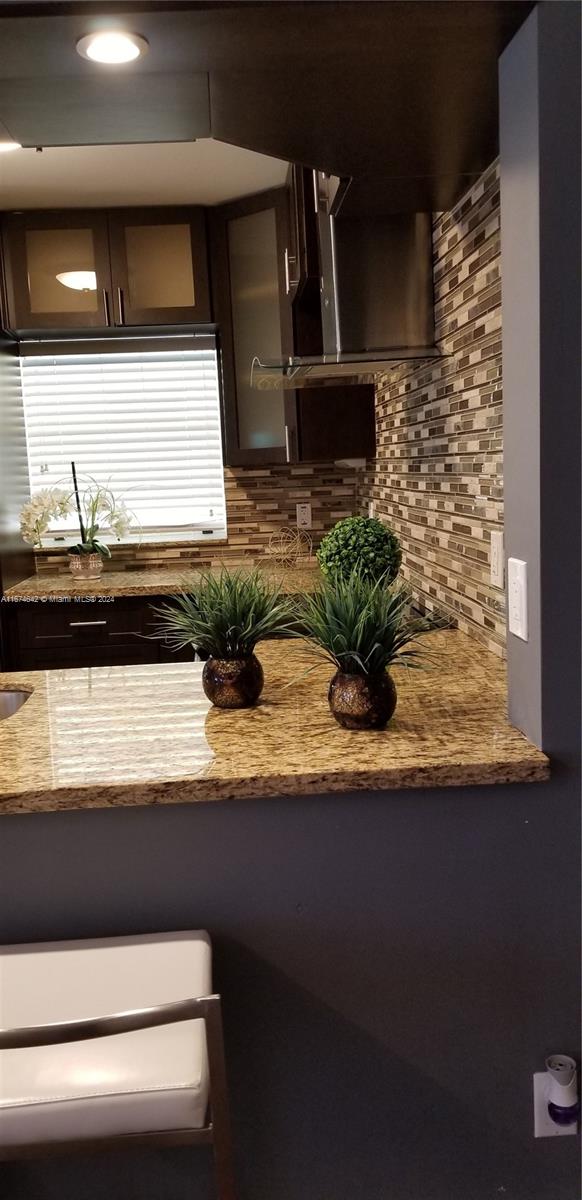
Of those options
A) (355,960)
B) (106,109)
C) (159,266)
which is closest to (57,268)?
(159,266)

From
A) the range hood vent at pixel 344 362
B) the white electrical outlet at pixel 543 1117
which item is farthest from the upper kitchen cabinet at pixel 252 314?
the white electrical outlet at pixel 543 1117

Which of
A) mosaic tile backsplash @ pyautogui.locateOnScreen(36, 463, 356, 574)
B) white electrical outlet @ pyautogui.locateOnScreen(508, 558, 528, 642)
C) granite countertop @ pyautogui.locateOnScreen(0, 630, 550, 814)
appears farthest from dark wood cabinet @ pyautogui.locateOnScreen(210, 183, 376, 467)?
white electrical outlet @ pyautogui.locateOnScreen(508, 558, 528, 642)

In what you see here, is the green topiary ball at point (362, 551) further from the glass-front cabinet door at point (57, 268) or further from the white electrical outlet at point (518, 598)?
the glass-front cabinet door at point (57, 268)

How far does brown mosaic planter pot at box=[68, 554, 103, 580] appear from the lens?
12.7 ft

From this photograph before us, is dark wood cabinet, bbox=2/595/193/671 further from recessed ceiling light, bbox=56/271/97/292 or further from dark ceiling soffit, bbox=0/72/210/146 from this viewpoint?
dark ceiling soffit, bbox=0/72/210/146

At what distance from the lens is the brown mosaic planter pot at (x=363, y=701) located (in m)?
1.52

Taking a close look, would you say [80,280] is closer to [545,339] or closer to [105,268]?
[105,268]

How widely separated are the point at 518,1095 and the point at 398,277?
1.87 m

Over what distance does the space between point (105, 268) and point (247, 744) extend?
113 inches

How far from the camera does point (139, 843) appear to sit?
4.72 feet

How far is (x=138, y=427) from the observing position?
4.16m

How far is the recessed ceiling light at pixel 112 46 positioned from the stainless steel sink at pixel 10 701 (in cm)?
132

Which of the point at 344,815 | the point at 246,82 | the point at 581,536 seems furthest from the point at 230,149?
the point at 344,815

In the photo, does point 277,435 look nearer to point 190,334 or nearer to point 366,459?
point 366,459
